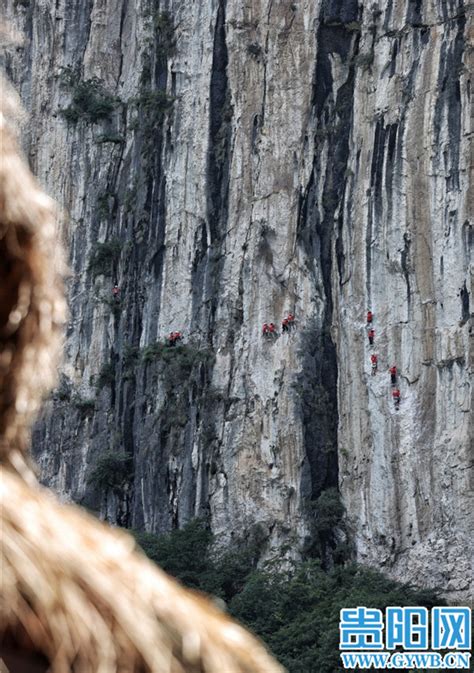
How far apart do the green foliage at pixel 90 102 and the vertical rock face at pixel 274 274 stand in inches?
1.6

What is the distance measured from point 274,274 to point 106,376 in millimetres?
4626

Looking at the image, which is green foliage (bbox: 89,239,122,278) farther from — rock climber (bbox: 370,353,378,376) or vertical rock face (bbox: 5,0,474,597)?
rock climber (bbox: 370,353,378,376)

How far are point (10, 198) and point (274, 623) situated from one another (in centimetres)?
1927

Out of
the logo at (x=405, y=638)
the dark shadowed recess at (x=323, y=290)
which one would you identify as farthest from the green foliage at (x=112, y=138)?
the logo at (x=405, y=638)

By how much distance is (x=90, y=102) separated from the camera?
1108 inches

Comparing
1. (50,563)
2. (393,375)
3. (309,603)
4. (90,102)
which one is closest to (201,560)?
(309,603)

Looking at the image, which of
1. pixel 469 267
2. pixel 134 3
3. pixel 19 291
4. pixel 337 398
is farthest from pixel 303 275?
pixel 19 291

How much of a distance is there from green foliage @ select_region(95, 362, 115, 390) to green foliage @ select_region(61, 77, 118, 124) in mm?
4750

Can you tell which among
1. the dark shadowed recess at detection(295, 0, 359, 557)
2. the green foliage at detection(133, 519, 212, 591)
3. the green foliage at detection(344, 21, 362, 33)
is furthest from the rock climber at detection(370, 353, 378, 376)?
the green foliage at detection(344, 21, 362, 33)

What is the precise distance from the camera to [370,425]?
20.8 meters

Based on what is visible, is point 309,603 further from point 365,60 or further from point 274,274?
point 365,60

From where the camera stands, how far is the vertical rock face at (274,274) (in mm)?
20062

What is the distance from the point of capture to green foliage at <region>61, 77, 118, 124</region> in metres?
27.9

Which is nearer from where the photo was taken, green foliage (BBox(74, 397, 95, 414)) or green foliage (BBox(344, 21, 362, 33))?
green foliage (BBox(344, 21, 362, 33))
